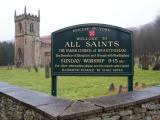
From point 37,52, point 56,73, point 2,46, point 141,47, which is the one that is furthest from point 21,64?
point 56,73

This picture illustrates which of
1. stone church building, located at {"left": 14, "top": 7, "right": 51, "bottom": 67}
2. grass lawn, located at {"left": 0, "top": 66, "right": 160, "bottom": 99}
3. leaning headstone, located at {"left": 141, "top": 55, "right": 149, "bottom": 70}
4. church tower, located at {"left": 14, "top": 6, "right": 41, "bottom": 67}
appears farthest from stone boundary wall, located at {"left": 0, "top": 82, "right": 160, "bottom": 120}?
church tower, located at {"left": 14, "top": 6, "right": 41, "bottom": 67}

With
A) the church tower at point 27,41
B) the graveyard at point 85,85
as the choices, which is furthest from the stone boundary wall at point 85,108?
the church tower at point 27,41

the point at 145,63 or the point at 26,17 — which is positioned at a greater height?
the point at 26,17

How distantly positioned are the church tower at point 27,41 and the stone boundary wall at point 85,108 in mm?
53466

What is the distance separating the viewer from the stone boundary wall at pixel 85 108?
3387 millimetres

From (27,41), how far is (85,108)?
186 ft

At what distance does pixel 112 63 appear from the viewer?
519cm

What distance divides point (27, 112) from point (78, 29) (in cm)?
206

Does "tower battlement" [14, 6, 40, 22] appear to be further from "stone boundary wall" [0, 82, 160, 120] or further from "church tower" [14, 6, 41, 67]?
"stone boundary wall" [0, 82, 160, 120]


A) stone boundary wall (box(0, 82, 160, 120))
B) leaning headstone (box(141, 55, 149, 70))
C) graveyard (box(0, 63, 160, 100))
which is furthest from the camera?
leaning headstone (box(141, 55, 149, 70))

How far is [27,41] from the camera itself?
193 feet

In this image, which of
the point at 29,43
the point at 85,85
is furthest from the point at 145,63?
the point at 29,43

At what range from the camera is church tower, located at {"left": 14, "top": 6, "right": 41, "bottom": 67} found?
5825 cm

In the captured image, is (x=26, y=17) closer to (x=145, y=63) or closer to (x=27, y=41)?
(x=27, y=41)
